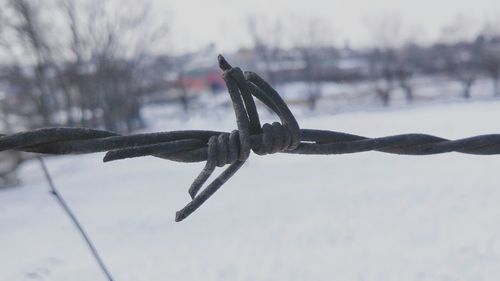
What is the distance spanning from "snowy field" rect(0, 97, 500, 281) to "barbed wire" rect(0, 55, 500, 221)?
341 cm

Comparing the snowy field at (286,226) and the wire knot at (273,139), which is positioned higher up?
the wire knot at (273,139)

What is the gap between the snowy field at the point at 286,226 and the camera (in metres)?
4.02

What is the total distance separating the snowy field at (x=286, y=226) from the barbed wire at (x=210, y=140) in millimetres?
3413

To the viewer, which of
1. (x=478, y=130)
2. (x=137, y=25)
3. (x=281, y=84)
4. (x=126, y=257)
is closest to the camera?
(x=126, y=257)

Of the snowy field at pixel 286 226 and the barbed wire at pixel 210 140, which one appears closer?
the barbed wire at pixel 210 140

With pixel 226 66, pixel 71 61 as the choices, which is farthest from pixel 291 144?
pixel 71 61

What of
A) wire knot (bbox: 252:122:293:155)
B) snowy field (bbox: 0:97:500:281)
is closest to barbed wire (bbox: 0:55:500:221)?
wire knot (bbox: 252:122:293:155)

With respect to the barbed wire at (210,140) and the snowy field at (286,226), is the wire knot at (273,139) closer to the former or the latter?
the barbed wire at (210,140)

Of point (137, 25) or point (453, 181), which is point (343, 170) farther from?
point (137, 25)

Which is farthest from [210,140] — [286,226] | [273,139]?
Result: [286,226]

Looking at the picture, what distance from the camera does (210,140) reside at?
2.16 ft

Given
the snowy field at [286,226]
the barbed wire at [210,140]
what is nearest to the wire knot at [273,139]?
the barbed wire at [210,140]

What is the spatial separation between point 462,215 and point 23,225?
591 centimetres

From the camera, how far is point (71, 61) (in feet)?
64.4
